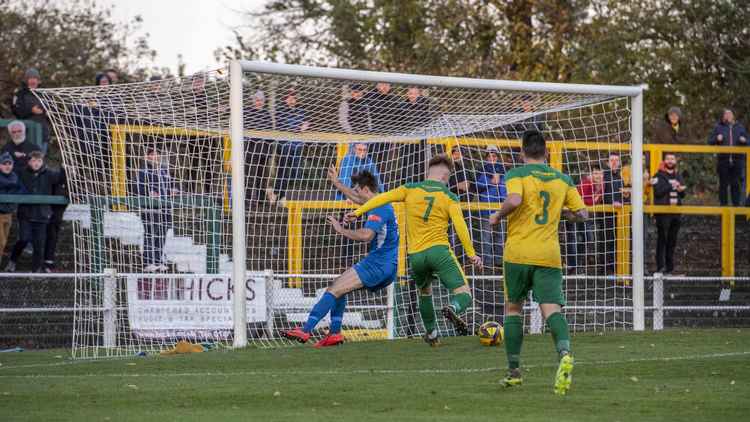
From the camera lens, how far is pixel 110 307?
1675 centimetres

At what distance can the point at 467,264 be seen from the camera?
19.3m

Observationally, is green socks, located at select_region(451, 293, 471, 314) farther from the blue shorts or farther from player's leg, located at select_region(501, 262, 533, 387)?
player's leg, located at select_region(501, 262, 533, 387)

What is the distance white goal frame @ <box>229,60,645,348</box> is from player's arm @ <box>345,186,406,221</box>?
83.3 inches

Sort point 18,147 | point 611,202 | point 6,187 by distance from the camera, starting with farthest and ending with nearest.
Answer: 1. point 18,147
2. point 611,202
3. point 6,187

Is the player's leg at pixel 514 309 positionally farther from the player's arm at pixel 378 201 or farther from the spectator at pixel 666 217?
the spectator at pixel 666 217

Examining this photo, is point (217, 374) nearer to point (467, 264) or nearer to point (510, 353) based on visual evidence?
point (510, 353)

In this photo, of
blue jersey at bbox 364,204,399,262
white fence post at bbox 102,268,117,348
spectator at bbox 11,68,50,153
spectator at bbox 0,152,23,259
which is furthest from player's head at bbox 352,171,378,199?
spectator at bbox 11,68,50,153

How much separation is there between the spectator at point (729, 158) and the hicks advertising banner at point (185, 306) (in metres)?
9.31

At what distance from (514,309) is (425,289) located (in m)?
4.35

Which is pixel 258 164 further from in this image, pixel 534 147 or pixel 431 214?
pixel 534 147

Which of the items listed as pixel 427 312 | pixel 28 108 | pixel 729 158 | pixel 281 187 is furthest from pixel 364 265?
pixel 729 158

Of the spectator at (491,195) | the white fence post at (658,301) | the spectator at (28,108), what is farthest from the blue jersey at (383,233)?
the spectator at (28,108)

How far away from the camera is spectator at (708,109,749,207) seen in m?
22.5

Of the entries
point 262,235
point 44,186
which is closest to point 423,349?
point 262,235
